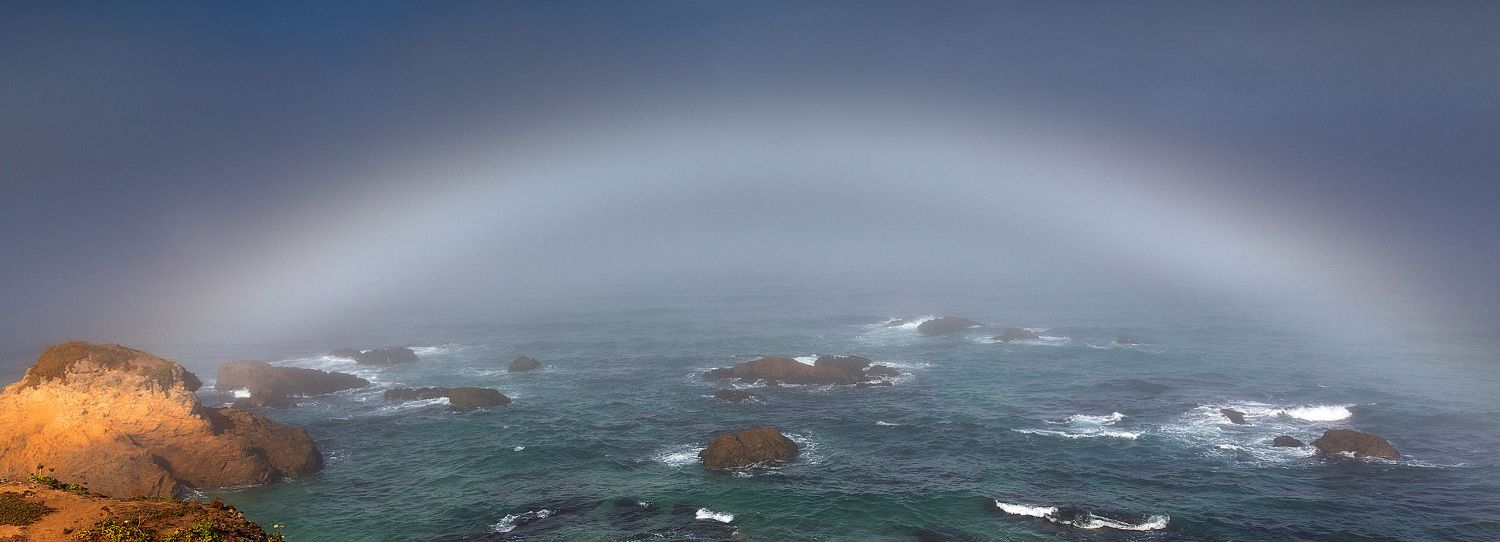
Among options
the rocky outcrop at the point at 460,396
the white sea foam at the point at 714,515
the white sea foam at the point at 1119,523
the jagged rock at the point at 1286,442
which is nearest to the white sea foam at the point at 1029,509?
the white sea foam at the point at 1119,523

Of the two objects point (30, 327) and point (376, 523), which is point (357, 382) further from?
point (30, 327)

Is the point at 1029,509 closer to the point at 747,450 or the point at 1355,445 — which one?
the point at 747,450

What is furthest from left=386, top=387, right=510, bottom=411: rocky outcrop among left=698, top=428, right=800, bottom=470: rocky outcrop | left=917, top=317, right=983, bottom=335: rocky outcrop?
left=917, top=317, right=983, bottom=335: rocky outcrop

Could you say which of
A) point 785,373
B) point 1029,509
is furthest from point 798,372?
point 1029,509

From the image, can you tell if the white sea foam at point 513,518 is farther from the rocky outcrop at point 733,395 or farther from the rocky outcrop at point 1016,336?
the rocky outcrop at point 1016,336

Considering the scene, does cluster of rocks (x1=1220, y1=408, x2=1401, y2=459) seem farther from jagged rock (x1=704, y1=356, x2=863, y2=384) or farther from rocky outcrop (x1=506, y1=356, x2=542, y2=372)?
rocky outcrop (x1=506, y1=356, x2=542, y2=372)
